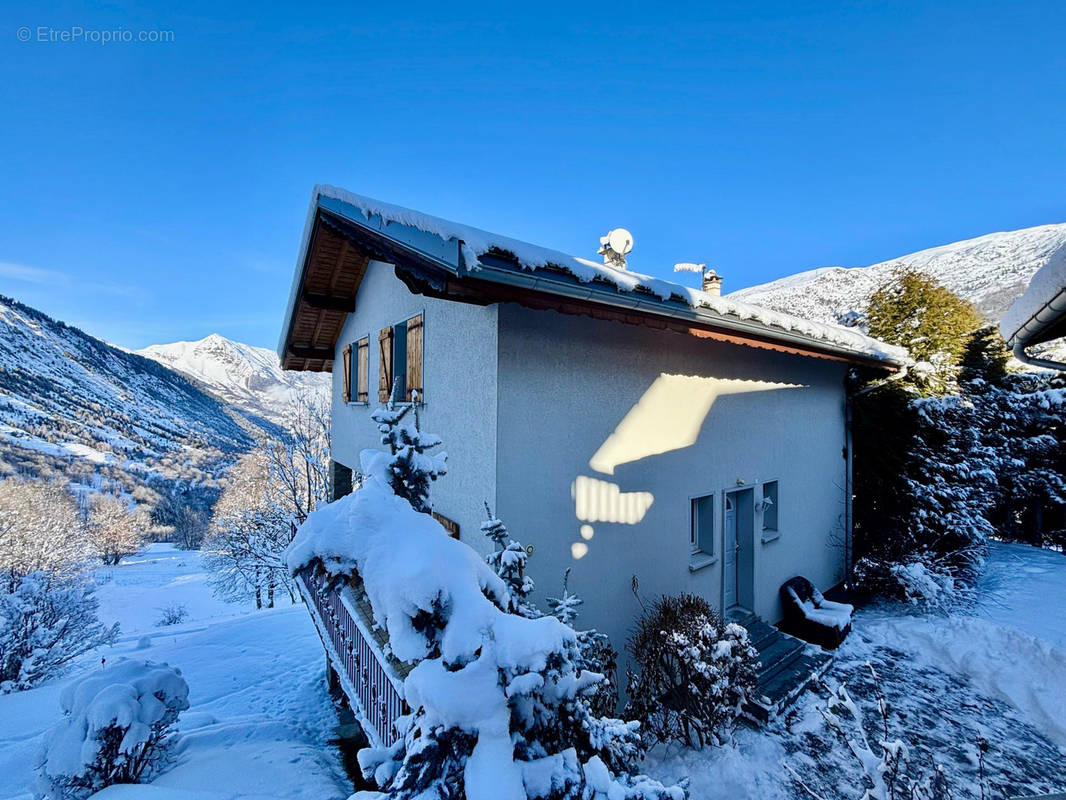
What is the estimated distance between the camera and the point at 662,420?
231 inches

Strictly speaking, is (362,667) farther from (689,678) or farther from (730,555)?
(730,555)

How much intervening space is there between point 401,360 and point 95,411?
111379 mm

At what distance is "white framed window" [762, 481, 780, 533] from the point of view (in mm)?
7793

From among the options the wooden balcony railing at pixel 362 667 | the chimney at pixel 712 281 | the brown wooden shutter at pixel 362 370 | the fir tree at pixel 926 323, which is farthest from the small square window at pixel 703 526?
the fir tree at pixel 926 323

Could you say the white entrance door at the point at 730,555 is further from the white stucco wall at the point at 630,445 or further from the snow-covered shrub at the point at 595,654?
the snow-covered shrub at the point at 595,654

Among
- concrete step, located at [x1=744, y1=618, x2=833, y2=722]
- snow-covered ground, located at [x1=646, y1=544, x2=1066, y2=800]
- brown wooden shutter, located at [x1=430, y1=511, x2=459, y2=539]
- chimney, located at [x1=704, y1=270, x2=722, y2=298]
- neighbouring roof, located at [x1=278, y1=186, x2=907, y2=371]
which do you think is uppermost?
chimney, located at [x1=704, y1=270, x2=722, y2=298]

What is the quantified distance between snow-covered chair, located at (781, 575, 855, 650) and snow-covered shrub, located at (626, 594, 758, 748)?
2789mm

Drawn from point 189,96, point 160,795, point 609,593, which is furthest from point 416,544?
point 189,96

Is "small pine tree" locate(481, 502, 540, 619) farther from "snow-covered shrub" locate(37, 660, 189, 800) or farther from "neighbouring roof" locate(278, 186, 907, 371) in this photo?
"snow-covered shrub" locate(37, 660, 189, 800)

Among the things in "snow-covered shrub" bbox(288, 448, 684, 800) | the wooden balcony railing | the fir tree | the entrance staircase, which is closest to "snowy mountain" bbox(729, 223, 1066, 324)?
the fir tree

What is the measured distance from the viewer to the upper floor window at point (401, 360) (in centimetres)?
632

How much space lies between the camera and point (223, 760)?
643cm

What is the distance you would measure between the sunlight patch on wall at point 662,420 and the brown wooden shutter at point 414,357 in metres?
2.67

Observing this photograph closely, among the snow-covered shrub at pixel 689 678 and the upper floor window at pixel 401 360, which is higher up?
the upper floor window at pixel 401 360
